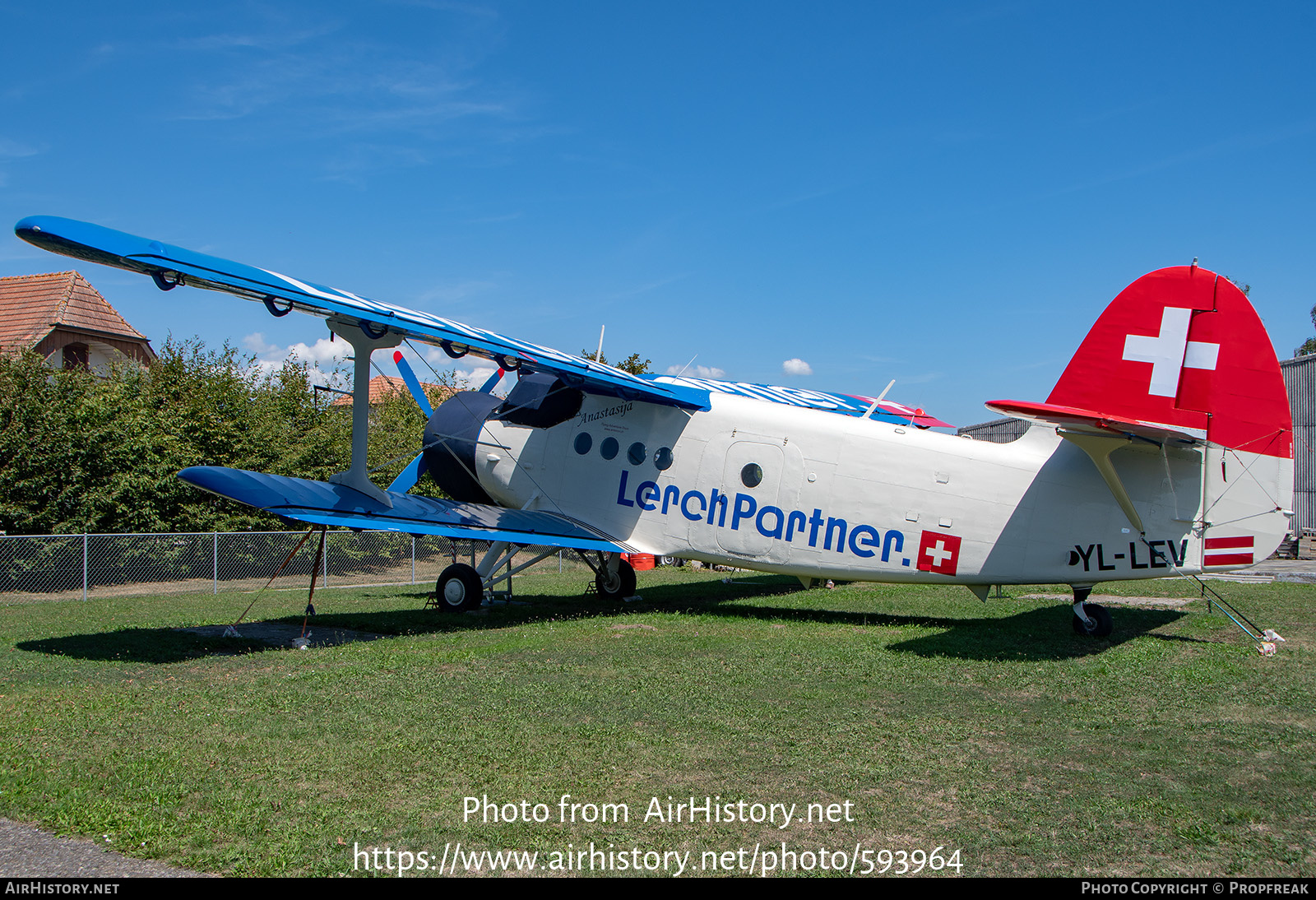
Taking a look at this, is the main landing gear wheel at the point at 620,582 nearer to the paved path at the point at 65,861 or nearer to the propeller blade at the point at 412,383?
the propeller blade at the point at 412,383

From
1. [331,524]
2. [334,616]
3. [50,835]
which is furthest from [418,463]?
[50,835]

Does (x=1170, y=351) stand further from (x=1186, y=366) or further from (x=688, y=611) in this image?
(x=688, y=611)

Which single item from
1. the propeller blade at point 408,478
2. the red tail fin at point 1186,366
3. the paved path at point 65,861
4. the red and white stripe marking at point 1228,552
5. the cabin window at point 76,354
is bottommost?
the paved path at point 65,861

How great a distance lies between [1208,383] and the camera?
31.6 feet

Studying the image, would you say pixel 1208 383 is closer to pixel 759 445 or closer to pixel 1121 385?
pixel 1121 385

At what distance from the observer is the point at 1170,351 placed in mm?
9812

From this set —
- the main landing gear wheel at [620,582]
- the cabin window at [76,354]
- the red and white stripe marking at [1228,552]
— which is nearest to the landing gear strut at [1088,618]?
the red and white stripe marking at [1228,552]

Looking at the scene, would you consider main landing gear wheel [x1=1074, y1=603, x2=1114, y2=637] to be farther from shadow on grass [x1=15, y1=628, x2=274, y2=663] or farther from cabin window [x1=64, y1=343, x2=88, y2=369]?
cabin window [x1=64, y1=343, x2=88, y2=369]

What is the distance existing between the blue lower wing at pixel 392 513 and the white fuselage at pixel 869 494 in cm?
76

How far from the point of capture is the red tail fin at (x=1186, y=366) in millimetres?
9492

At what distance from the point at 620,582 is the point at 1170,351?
9273mm

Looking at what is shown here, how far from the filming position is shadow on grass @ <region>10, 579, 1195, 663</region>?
33.3 feet

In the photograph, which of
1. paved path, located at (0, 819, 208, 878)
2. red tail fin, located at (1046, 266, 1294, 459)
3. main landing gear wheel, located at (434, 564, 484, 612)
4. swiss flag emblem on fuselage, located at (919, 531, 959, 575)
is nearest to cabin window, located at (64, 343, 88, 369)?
main landing gear wheel, located at (434, 564, 484, 612)
